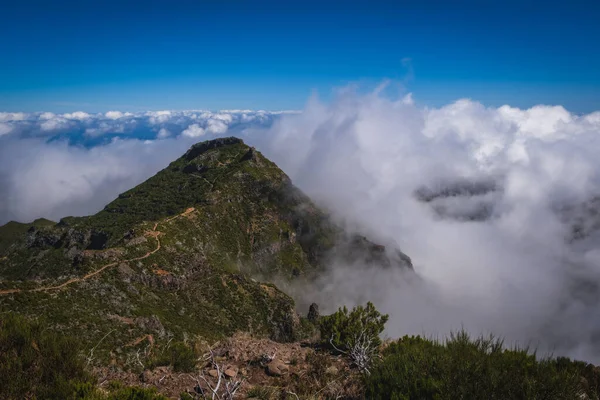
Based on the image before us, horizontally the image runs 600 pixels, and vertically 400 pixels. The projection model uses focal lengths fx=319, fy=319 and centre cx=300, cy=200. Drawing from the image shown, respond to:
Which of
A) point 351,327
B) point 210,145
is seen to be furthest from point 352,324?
point 210,145

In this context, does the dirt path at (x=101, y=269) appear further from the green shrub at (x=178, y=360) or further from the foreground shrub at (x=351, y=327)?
the foreground shrub at (x=351, y=327)

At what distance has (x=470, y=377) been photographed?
8578mm

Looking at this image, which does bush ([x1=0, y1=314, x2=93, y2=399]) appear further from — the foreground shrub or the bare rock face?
the foreground shrub

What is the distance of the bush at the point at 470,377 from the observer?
812 cm

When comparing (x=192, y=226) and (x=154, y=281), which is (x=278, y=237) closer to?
(x=192, y=226)

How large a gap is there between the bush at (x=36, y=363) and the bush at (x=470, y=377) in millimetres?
8570

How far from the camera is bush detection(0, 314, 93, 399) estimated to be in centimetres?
852

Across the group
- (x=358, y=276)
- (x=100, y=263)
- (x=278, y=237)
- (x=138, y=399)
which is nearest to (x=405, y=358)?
(x=138, y=399)

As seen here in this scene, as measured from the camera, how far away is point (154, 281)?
62.8 metres

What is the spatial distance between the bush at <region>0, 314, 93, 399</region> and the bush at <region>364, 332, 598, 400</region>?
28.1 feet

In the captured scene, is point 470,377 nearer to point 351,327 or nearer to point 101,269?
point 351,327

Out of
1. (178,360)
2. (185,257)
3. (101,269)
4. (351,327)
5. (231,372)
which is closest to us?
(231,372)

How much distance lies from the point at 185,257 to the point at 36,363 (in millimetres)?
67542

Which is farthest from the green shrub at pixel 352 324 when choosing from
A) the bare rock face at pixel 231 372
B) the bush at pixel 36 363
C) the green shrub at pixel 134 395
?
the bush at pixel 36 363
